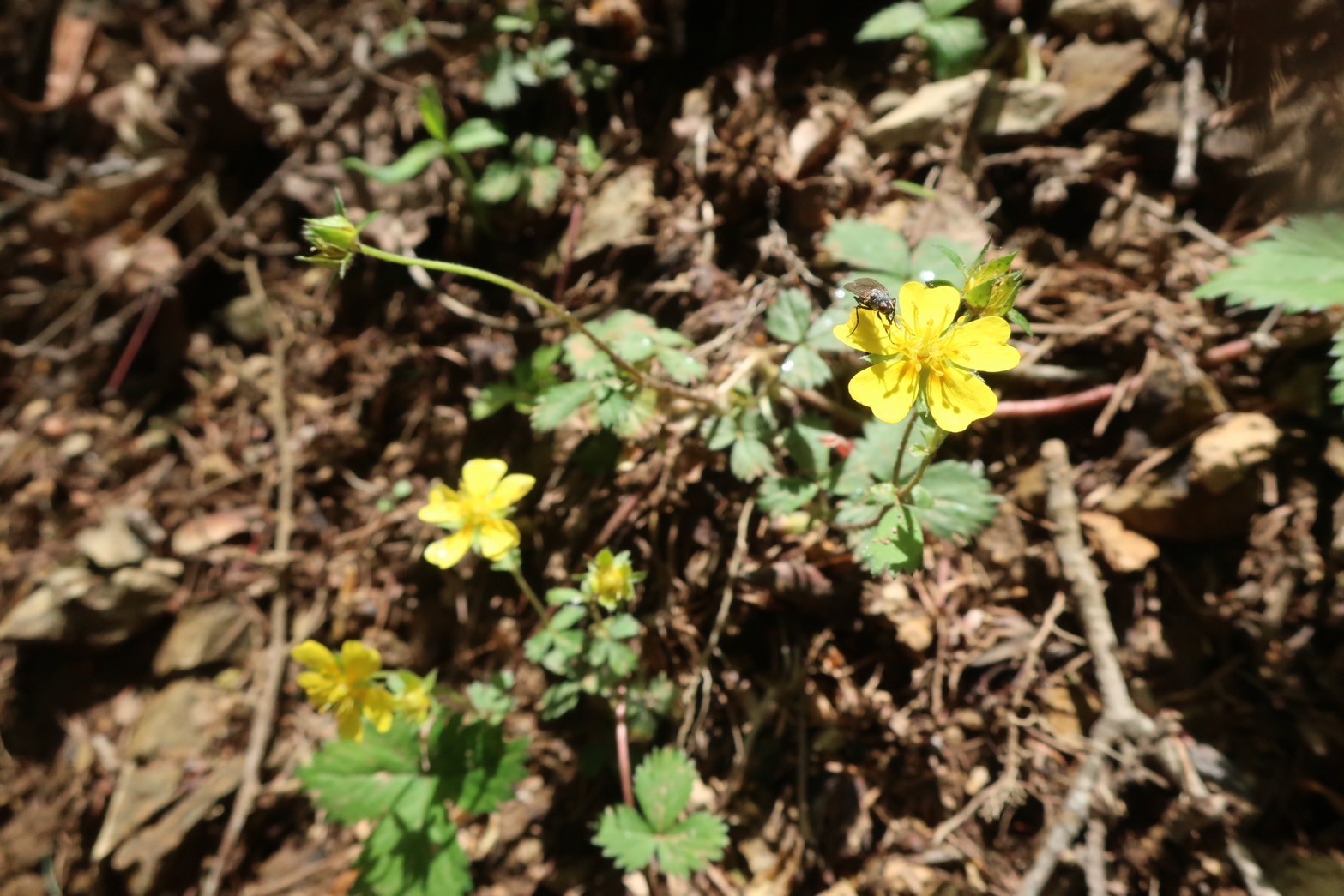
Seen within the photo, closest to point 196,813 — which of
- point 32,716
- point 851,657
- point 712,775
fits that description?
point 32,716

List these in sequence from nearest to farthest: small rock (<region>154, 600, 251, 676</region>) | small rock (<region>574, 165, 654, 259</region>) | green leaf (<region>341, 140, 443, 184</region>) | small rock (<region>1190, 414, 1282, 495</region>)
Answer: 1. small rock (<region>1190, 414, 1282, 495</region>)
2. small rock (<region>574, 165, 654, 259</region>)
3. green leaf (<region>341, 140, 443, 184</region>)
4. small rock (<region>154, 600, 251, 676</region>)

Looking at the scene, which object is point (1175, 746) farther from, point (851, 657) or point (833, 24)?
point (833, 24)

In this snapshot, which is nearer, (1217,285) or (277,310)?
(1217,285)

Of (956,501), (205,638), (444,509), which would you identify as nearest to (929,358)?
(956,501)

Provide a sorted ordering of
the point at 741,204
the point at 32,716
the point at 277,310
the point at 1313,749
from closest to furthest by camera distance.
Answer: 1. the point at 1313,749
2. the point at 741,204
3. the point at 32,716
4. the point at 277,310

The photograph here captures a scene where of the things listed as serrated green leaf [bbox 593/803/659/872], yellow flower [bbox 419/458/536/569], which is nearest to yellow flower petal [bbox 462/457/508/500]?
yellow flower [bbox 419/458/536/569]

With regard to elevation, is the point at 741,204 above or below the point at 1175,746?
above

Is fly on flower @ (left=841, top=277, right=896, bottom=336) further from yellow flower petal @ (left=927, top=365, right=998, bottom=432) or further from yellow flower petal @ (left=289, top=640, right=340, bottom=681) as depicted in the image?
yellow flower petal @ (left=289, top=640, right=340, bottom=681)
